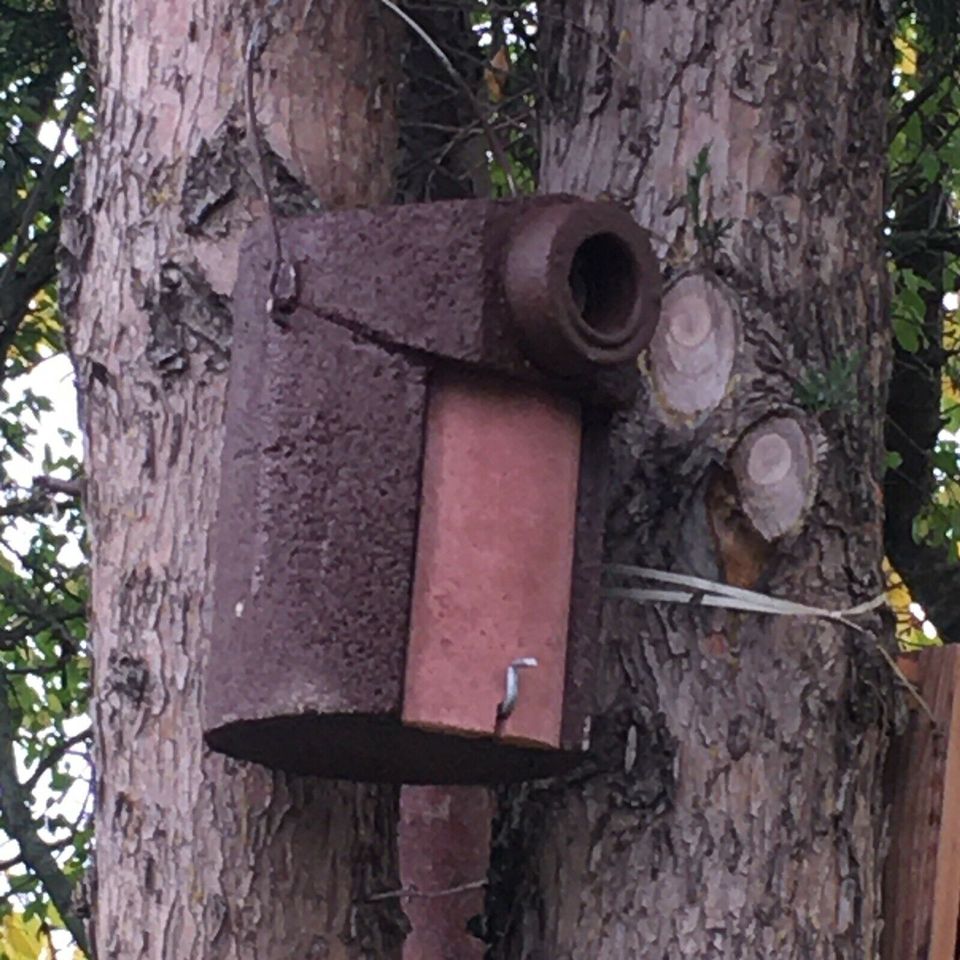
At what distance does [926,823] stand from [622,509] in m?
0.46

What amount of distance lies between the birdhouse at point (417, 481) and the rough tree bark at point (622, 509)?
0.50 feet

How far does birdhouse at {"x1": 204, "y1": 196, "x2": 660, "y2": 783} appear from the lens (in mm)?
1615

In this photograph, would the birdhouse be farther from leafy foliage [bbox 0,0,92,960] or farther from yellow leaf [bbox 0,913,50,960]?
yellow leaf [bbox 0,913,50,960]

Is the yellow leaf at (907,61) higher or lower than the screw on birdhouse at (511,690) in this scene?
higher

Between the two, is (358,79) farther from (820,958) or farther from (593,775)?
(820,958)

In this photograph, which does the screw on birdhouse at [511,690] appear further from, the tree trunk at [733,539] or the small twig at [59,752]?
the small twig at [59,752]

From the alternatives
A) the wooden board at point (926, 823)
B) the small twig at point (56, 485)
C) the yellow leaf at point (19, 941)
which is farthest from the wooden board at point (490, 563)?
the yellow leaf at point (19, 941)

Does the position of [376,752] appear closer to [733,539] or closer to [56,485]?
[733,539]

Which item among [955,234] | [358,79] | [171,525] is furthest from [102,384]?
[955,234]

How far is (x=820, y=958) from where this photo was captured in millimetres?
1830

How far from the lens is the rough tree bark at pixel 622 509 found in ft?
5.96

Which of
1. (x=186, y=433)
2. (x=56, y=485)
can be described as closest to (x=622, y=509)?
(x=186, y=433)

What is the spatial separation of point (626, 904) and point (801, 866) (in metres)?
0.17

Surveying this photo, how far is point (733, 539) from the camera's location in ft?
6.11
